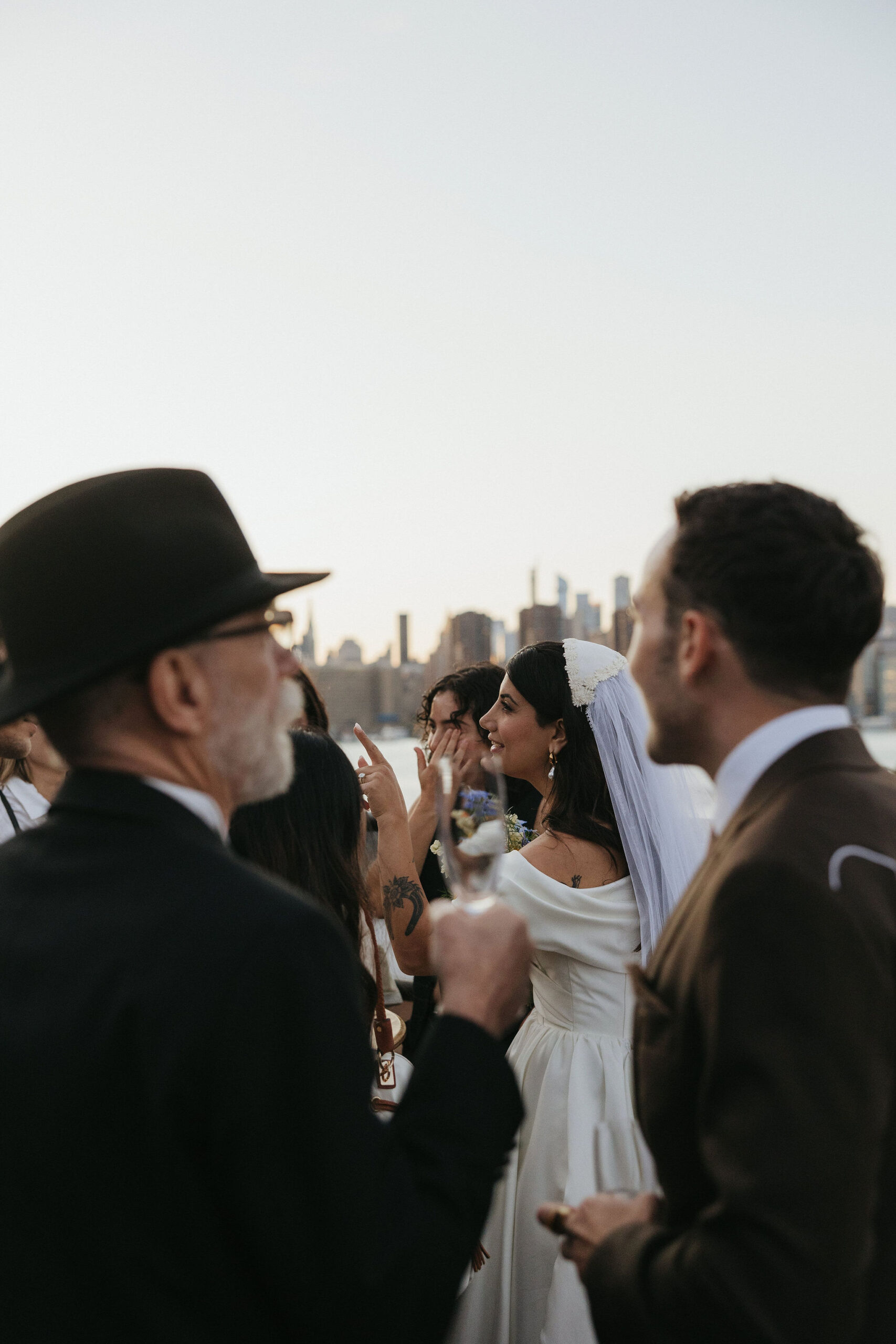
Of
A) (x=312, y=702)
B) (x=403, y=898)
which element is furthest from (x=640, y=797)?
(x=312, y=702)

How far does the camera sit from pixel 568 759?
3.37 m

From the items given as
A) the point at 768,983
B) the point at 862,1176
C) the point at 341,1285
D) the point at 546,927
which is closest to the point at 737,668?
the point at 768,983

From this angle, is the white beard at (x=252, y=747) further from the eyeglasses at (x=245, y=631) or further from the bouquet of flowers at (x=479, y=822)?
the bouquet of flowers at (x=479, y=822)

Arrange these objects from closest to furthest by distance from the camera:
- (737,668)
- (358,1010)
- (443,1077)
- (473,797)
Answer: (358,1010) → (443,1077) → (737,668) → (473,797)

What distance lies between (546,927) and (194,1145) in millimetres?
2085

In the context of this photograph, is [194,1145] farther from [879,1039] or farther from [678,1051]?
[879,1039]

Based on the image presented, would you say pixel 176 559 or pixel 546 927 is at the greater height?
pixel 176 559

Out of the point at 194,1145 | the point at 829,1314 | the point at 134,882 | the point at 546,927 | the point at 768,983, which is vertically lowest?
the point at 546,927

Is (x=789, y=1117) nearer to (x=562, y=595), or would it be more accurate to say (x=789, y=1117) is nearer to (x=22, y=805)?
(x=22, y=805)

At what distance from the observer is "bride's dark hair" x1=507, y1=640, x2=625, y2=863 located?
10.5 feet

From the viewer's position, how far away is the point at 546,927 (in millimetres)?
3094

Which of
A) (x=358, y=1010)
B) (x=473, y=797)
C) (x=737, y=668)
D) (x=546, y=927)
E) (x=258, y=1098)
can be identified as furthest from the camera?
(x=546, y=927)

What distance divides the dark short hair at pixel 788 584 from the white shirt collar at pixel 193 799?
806mm

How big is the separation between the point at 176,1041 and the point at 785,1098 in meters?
0.73
